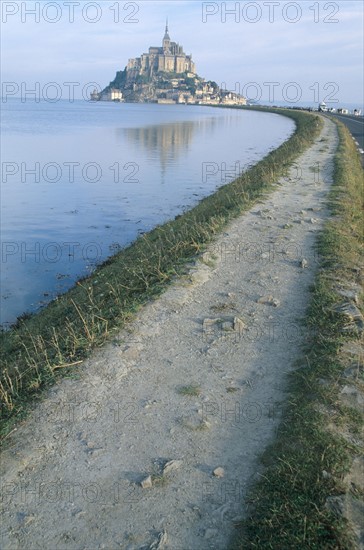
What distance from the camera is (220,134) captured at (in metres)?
54.9

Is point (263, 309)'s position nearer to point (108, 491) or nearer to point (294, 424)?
point (294, 424)

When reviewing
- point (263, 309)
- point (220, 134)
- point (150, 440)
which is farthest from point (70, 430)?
point (220, 134)

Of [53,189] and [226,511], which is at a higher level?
[53,189]

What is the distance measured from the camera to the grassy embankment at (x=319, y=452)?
381 cm

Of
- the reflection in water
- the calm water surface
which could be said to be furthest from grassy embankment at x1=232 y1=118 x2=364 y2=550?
the reflection in water

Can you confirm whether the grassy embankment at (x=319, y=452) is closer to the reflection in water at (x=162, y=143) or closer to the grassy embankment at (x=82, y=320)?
the grassy embankment at (x=82, y=320)

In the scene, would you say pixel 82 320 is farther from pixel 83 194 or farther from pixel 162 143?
pixel 162 143

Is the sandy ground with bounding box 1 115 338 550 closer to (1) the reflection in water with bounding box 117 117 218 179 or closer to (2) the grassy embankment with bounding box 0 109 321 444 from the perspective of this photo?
(2) the grassy embankment with bounding box 0 109 321 444

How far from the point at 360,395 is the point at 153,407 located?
2277mm

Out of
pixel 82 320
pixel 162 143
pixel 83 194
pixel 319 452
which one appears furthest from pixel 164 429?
pixel 162 143

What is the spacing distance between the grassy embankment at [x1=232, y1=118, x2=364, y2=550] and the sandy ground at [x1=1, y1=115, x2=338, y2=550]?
20 centimetres

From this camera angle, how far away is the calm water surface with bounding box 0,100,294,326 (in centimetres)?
1358

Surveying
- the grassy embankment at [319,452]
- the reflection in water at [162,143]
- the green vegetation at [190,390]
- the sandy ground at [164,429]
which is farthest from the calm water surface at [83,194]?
the grassy embankment at [319,452]

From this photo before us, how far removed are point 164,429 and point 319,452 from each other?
1.58 meters
